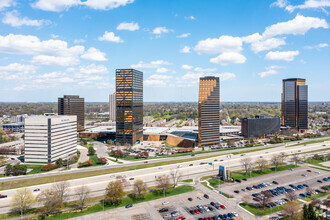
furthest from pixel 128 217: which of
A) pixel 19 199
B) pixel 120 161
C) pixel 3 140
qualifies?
pixel 3 140

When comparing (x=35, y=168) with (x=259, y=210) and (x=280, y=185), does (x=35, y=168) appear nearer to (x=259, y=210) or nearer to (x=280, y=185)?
(x=259, y=210)

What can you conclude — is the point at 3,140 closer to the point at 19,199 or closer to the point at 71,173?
the point at 71,173

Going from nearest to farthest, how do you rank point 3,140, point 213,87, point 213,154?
point 213,154 < point 213,87 < point 3,140

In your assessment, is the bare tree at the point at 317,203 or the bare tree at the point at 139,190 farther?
the bare tree at the point at 139,190

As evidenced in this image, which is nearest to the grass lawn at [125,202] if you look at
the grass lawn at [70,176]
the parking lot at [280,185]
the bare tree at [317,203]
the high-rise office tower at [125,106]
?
the parking lot at [280,185]

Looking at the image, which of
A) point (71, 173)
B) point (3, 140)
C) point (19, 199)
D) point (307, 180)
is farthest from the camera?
point (3, 140)

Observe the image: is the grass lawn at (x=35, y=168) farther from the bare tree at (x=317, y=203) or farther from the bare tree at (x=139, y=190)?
the bare tree at (x=317, y=203)
